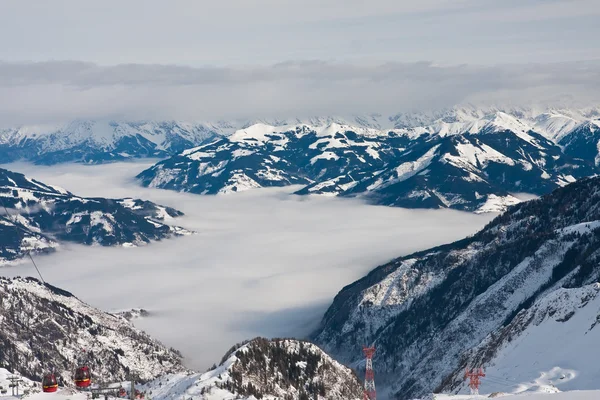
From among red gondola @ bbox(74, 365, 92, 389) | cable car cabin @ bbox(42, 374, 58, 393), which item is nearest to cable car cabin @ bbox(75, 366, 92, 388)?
red gondola @ bbox(74, 365, 92, 389)

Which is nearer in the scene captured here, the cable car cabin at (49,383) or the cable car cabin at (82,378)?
the cable car cabin at (82,378)

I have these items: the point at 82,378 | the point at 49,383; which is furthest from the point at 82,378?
the point at 49,383

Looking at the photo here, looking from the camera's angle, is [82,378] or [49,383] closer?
[82,378]

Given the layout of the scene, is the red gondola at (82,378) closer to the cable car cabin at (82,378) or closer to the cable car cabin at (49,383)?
the cable car cabin at (82,378)

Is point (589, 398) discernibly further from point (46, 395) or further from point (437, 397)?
→ point (46, 395)

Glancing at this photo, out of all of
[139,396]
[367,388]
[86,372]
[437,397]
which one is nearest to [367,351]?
[367,388]

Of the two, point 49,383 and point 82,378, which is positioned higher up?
point 82,378

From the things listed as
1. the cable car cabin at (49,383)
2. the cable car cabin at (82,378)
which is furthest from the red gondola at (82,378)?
the cable car cabin at (49,383)

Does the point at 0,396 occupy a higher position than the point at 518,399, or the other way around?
the point at 518,399

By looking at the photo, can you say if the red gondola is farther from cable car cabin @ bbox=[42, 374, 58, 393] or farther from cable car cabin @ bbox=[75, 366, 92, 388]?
cable car cabin @ bbox=[42, 374, 58, 393]

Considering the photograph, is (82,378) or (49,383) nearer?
(82,378)

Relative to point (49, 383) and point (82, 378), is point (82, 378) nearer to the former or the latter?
point (82, 378)
